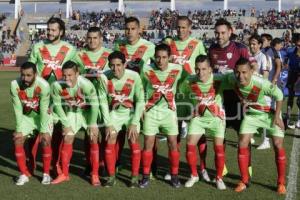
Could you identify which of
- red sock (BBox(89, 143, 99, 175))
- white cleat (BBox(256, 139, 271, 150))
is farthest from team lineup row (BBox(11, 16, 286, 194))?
white cleat (BBox(256, 139, 271, 150))

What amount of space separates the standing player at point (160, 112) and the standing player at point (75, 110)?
66 centimetres

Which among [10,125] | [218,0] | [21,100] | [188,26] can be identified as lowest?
[10,125]

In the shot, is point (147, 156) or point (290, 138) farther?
point (290, 138)

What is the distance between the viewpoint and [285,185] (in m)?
6.36

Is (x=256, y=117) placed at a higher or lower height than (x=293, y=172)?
higher

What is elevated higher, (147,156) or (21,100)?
(21,100)

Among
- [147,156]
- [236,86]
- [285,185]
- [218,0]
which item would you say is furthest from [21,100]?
[218,0]

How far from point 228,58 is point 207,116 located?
36.7 inches

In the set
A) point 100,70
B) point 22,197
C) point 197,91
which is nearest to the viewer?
point 22,197

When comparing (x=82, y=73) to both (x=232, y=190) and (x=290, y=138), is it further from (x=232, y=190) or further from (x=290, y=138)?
(x=290, y=138)

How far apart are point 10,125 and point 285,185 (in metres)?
7.09

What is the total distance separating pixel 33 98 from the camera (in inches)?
255

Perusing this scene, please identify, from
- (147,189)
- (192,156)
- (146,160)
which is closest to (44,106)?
(146,160)

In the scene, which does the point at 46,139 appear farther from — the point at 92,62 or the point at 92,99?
the point at 92,62
